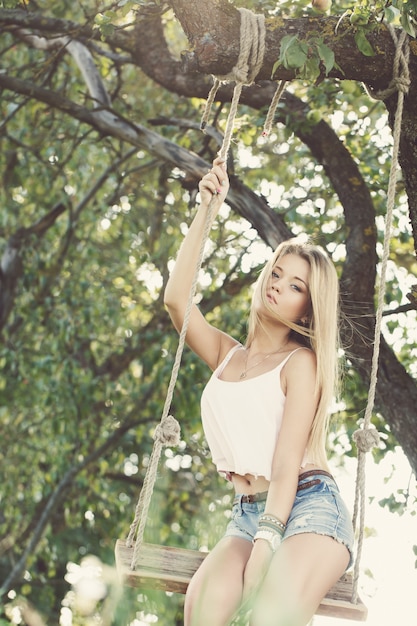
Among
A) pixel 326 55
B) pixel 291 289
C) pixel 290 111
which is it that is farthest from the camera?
pixel 290 111

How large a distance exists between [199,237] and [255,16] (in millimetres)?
536

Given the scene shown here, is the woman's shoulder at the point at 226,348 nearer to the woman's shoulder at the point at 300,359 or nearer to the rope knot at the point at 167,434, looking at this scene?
the woman's shoulder at the point at 300,359

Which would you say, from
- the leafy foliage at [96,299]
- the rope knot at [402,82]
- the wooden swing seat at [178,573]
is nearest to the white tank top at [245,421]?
→ the wooden swing seat at [178,573]

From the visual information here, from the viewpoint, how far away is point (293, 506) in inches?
75.0

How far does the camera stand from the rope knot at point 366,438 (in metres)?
1.98

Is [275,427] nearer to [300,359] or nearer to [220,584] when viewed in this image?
[300,359]

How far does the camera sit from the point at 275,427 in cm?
197

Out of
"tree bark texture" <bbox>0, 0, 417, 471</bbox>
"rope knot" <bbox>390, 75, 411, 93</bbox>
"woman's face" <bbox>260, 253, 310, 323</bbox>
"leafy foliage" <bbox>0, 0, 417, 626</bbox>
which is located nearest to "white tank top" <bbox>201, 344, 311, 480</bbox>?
"woman's face" <bbox>260, 253, 310, 323</bbox>

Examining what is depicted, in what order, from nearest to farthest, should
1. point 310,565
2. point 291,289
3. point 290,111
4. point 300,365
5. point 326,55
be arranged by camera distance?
point 310,565 < point 326,55 < point 300,365 < point 291,289 < point 290,111

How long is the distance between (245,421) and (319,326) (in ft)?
0.98

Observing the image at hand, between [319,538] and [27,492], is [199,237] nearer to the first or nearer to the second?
[319,538]

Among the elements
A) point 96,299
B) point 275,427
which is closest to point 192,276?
point 275,427

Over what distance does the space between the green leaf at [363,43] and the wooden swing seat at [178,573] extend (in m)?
1.19

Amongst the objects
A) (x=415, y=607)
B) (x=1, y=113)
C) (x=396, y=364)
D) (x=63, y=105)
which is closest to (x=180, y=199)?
(x=1, y=113)
